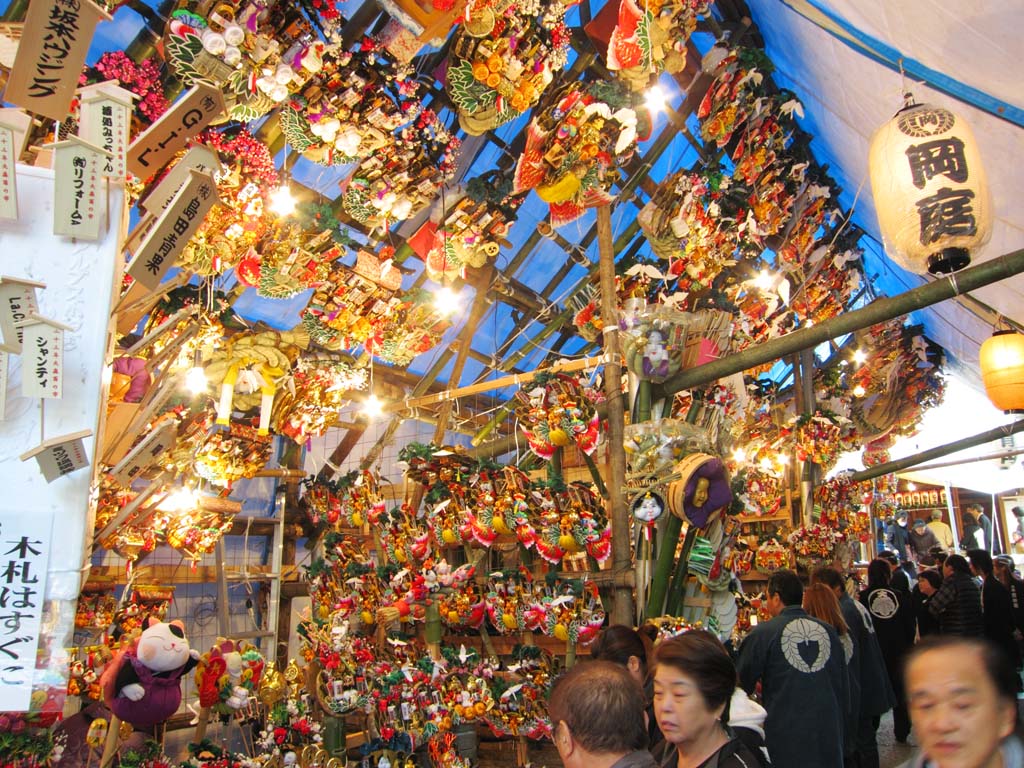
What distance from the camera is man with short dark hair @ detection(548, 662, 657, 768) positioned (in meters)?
1.55

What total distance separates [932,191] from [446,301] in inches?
152

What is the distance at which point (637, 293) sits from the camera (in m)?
6.98

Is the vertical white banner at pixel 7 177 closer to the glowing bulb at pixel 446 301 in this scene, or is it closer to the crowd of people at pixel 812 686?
the crowd of people at pixel 812 686

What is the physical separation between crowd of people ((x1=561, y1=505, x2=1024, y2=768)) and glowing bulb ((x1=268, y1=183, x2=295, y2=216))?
3.27 m

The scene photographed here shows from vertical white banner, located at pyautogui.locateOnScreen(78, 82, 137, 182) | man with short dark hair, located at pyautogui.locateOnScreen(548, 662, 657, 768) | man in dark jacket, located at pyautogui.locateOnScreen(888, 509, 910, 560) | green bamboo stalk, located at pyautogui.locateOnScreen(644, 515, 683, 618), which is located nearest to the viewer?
man with short dark hair, located at pyautogui.locateOnScreen(548, 662, 657, 768)

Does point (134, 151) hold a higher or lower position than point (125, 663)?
higher

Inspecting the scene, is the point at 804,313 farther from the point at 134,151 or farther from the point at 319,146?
the point at 134,151

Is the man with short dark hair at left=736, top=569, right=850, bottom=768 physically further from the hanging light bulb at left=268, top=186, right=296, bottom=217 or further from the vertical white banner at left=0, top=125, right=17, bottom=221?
the hanging light bulb at left=268, top=186, right=296, bottom=217

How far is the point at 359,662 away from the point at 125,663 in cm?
168

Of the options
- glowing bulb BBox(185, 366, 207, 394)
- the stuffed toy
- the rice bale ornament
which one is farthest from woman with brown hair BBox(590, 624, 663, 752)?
glowing bulb BBox(185, 366, 207, 394)

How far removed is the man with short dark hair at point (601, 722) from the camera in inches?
60.9

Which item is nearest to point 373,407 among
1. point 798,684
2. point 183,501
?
point 183,501

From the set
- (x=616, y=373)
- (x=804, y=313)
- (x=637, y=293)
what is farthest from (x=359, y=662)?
(x=804, y=313)

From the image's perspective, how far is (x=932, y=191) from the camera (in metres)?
3.29
